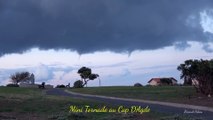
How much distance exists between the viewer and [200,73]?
42938 mm

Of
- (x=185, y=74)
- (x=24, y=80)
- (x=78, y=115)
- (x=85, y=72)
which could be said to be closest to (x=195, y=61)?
(x=185, y=74)

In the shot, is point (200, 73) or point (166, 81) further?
point (166, 81)

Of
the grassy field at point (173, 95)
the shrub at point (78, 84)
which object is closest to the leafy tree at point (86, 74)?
the shrub at point (78, 84)

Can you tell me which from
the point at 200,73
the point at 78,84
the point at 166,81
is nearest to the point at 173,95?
the point at 200,73

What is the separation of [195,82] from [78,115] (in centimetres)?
2507

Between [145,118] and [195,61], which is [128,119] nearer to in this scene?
[145,118]

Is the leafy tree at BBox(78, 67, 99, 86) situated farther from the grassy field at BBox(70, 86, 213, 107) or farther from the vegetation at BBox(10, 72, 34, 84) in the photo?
the grassy field at BBox(70, 86, 213, 107)

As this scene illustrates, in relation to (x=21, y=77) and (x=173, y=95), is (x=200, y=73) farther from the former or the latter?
(x=21, y=77)

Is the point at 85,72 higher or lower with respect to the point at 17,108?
higher

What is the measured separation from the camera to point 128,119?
20906mm

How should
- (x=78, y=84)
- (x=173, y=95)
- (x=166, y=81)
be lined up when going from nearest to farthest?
1. (x=173, y=95)
2. (x=166, y=81)
3. (x=78, y=84)

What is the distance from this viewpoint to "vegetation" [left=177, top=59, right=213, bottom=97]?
4144cm

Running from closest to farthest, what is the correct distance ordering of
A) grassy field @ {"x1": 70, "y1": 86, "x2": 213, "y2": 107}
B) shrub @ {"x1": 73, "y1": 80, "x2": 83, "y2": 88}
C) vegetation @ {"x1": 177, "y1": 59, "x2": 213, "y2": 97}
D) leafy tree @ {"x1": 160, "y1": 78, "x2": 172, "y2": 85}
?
grassy field @ {"x1": 70, "y1": 86, "x2": 213, "y2": 107}, vegetation @ {"x1": 177, "y1": 59, "x2": 213, "y2": 97}, leafy tree @ {"x1": 160, "y1": 78, "x2": 172, "y2": 85}, shrub @ {"x1": 73, "y1": 80, "x2": 83, "y2": 88}

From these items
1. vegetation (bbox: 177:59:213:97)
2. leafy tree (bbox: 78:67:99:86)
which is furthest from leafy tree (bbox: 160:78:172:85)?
vegetation (bbox: 177:59:213:97)
